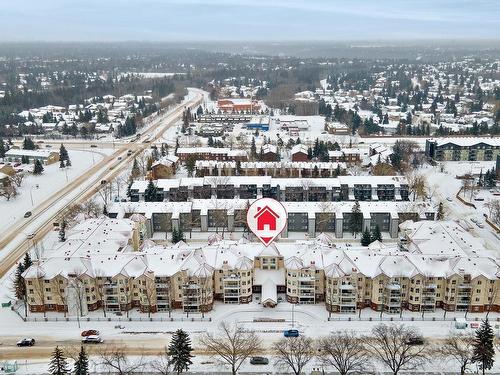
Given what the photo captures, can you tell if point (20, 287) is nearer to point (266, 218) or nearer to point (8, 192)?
point (266, 218)

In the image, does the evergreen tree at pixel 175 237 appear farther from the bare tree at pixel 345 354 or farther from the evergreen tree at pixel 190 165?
the evergreen tree at pixel 190 165

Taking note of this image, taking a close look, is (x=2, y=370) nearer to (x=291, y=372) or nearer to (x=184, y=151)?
(x=291, y=372)

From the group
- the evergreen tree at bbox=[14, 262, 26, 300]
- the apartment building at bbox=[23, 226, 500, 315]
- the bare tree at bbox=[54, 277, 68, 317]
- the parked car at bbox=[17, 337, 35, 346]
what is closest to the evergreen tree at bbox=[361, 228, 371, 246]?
the apartment building at bbox=[23, 226, 500, 315]

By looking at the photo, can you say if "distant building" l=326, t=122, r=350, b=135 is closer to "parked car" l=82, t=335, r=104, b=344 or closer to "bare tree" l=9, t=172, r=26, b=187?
"bare tree" l=9, t=172, r=26, b=187

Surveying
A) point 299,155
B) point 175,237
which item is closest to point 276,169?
point 299,155

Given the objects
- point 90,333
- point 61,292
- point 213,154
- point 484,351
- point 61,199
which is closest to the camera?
point 484,351

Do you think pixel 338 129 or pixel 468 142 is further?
pixel 338 129
